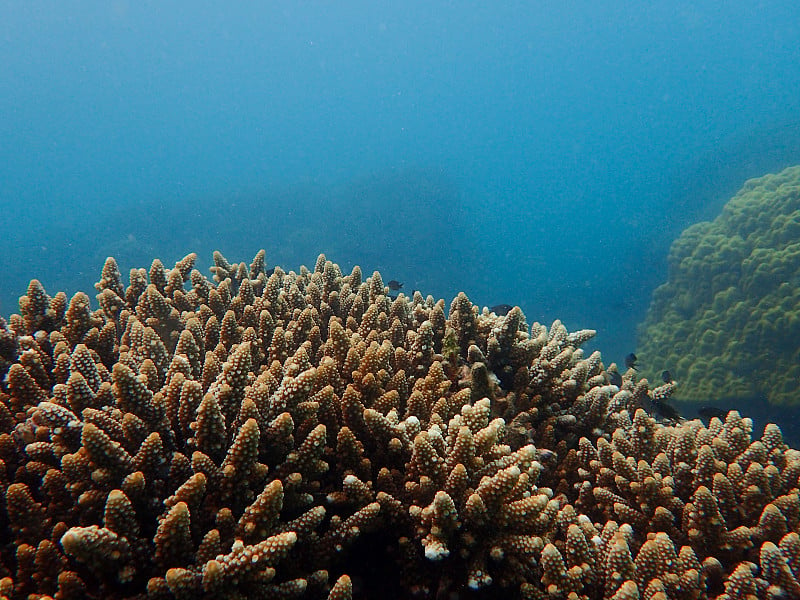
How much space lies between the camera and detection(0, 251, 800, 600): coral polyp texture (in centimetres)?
173

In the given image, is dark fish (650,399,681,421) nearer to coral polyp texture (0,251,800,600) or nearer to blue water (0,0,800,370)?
coral polyp texture (0,251,800,600)

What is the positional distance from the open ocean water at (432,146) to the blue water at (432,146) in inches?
18.5

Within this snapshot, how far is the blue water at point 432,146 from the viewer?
49.5 m

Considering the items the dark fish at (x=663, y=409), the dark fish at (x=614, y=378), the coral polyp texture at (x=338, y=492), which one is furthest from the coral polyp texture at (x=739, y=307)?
the coral polyp texture at (x=338, y=492)

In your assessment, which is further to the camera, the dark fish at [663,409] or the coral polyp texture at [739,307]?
the coral polyp texture at [739,307]

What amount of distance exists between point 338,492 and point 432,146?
14542cm

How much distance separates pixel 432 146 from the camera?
13662 cm

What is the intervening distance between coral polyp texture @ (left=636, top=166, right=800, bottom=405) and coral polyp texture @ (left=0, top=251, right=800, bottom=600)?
13844 mm

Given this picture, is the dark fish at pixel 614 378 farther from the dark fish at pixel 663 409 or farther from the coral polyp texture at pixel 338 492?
the coral polyp texture at pixel 338 492

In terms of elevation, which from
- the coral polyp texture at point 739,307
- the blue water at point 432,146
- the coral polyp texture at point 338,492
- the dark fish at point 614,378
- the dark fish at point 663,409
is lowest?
the coral polyp texture at point 338,492

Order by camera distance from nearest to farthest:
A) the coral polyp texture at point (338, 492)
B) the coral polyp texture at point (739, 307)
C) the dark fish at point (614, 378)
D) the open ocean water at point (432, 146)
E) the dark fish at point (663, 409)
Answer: the coral polyp texture at point (338, 492) → the dark fish at point (663, 409) → the dark fish at point (614, 378) → the coral polyp texture at point (739, 307) → the open ocean water at point (432, 146)

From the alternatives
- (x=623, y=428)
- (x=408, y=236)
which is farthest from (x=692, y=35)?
(x=623, y=428)

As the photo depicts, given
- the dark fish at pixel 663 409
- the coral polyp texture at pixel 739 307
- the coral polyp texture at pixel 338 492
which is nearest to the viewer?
the coral polyp texture at pixel 338 492

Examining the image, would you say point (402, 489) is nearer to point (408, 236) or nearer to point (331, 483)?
point (331, 483)
